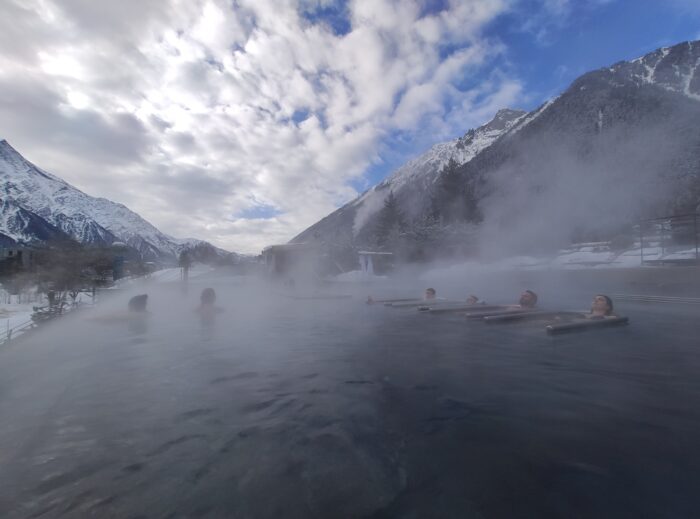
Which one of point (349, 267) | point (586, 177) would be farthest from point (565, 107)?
point (349, 267)

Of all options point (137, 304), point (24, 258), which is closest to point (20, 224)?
point (24, 258)

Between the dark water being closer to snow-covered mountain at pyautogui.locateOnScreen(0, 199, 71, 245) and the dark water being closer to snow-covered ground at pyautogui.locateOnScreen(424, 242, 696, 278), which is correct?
snow-covered ground at pyautogui.locateOnScreen(424, 242, 696, 278)

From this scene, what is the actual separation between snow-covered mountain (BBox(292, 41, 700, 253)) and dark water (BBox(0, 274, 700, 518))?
2366 cm

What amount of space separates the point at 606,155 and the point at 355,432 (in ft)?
143

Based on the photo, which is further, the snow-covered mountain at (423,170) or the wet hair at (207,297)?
the snow-covered mountain at (423,170)

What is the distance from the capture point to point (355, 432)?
3.21 m

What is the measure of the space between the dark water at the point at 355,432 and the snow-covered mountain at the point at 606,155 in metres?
23.7

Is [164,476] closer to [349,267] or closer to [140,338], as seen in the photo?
[140,338]

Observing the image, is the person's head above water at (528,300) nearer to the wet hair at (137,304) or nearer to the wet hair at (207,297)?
the wet hair at (207,297)

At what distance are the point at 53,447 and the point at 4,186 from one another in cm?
18206

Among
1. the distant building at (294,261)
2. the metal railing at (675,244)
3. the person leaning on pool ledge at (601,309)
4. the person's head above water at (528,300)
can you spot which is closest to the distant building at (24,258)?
the distant building at (294,261)

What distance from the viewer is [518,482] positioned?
242 centimetres

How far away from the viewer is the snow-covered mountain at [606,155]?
92.2ft

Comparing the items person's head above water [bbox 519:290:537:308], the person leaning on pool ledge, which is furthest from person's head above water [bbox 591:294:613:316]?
person's head above water [bbox 519:290:537:308]
